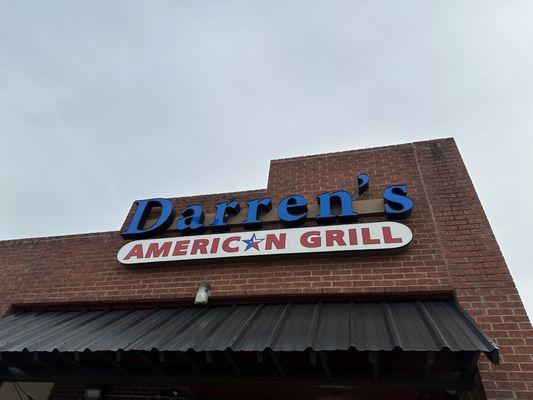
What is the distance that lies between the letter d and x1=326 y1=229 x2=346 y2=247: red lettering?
307cm

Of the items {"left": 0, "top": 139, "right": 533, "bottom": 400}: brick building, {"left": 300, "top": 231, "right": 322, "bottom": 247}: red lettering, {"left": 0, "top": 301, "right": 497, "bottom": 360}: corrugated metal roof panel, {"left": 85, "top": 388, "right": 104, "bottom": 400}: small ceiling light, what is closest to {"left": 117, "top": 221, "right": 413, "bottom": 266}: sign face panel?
{"left": 300, "top": 231, "right": 322, "bottom": 247}: red lettering

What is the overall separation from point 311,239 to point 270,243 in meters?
0.67

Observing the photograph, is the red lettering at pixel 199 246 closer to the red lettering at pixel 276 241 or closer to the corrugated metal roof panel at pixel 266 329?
the corrugated metal roof panel at pixel 266 329

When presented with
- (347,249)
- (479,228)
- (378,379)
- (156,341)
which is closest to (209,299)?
(156,341)

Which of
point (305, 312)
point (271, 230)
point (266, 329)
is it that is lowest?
point (266, 329)

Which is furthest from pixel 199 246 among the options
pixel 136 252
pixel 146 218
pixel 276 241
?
pixel 146 218

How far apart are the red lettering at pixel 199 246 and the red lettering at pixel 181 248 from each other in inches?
5.0

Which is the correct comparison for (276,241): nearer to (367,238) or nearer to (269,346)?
(367,238)

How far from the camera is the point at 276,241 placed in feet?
19.9

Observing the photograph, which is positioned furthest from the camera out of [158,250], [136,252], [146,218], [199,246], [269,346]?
[146,218]

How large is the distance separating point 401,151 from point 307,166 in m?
1.78

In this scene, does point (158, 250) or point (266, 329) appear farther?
point (158, 250)

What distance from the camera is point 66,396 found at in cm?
661

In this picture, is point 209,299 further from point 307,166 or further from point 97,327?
point 307,166
